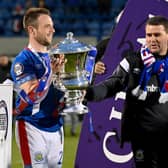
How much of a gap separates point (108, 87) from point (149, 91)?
308 millimetres

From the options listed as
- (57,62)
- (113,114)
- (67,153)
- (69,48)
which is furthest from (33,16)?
(67,153)

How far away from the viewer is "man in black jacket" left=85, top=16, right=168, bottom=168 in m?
5.64

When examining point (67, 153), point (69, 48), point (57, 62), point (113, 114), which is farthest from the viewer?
point (67, 153)

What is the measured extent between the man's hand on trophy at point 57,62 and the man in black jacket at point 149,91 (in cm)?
27

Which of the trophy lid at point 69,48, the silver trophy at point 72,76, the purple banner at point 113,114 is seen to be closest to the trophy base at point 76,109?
the silver trophy at point 72,76

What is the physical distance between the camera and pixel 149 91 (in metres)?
5.64

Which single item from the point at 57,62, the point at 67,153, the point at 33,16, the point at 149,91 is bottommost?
the point at 67,153

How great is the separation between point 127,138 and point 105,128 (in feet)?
5.69

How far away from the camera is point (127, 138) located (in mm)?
5793

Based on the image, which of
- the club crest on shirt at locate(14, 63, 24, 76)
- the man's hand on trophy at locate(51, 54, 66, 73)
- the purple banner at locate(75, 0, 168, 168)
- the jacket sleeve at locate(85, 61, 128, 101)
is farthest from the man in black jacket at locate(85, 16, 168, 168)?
the purple banner at locate(75, 0, 168, 168)

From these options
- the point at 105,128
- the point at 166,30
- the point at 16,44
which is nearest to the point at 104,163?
the point at 105,128

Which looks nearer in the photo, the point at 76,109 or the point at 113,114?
the point at 76,109

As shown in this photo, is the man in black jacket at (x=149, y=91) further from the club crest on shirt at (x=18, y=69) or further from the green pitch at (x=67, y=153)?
the green pitch at (x=67, y=153)

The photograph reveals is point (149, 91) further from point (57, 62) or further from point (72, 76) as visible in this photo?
point (57, 62)
